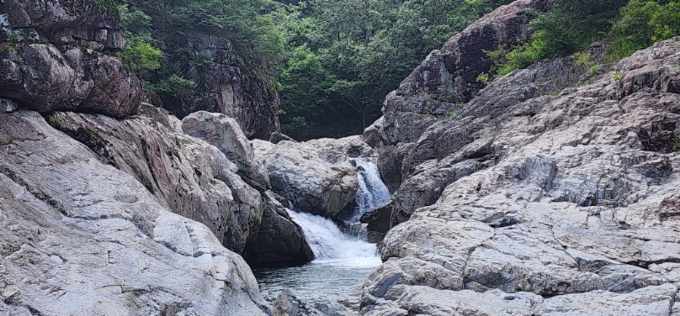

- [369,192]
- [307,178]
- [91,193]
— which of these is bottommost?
[369,192]

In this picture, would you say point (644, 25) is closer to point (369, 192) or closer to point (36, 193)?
point (369, 192)

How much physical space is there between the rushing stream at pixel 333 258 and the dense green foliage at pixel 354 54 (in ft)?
43.7

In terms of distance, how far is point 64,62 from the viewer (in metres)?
11.5

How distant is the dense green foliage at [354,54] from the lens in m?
41.1

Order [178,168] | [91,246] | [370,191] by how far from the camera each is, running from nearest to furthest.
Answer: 1. [91,246]
2. [178,168]
3. [370,191]

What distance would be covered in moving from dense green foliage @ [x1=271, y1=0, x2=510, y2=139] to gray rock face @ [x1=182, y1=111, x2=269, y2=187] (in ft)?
71.6

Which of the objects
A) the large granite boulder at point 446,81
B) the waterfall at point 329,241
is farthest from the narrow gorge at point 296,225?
the large granite boulder at point 446,81

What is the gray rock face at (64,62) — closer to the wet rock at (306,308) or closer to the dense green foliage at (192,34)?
the wet rock at (306,308)

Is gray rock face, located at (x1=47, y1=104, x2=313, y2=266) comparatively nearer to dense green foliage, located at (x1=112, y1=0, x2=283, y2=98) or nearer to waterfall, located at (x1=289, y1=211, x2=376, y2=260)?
waterfall, located at (x1=289, y1=211, x2=376, y2=260)

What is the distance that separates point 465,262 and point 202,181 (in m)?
8.77

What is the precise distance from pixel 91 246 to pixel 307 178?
1636 centimetres

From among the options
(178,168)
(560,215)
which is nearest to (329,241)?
(178,168)

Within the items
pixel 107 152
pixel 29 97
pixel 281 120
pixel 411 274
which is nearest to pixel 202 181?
pixel 107 152

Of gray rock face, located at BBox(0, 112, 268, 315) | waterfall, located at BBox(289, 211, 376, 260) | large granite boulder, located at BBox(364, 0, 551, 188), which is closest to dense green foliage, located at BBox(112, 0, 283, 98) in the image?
A: large granite boulder, located at BBox(364, 0, 551, 188)
